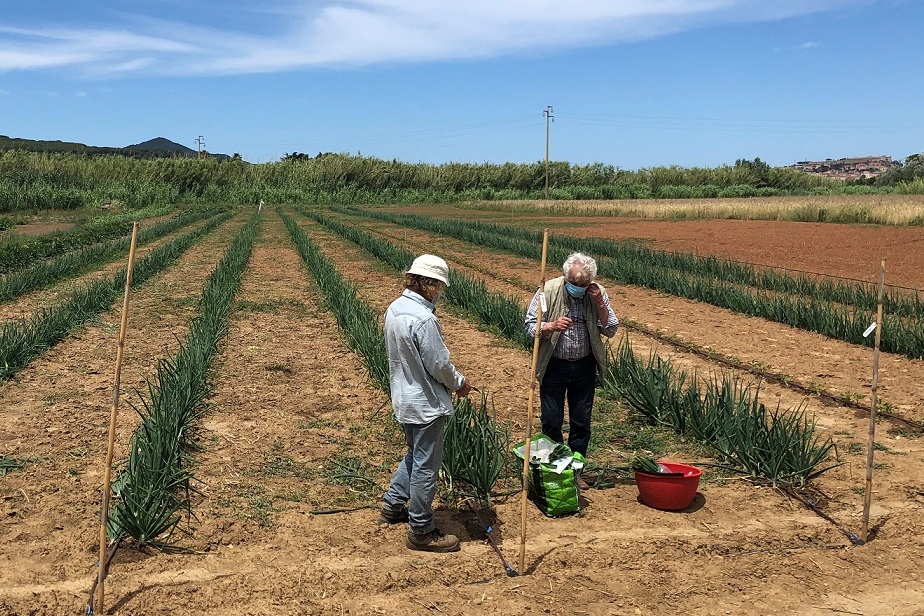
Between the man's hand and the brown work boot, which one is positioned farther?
the man's hand

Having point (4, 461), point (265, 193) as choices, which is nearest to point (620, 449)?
point (4, 461)

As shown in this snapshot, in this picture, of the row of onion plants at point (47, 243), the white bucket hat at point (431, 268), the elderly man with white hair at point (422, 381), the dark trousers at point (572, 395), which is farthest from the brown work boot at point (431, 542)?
the row of onion plants at point (47, 243)

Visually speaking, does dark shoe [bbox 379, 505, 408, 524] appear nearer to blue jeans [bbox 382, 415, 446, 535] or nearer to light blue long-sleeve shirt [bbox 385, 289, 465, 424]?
blue jeans [bbox 382, 415, 446, 535]

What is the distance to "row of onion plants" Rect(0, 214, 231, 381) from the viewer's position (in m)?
7.04

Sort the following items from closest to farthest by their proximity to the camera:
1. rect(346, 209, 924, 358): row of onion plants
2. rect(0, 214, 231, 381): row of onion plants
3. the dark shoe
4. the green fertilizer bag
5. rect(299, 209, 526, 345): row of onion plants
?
1. the dark shoe
2. the green fertilizer bag
3. rect(0, 214, 231, 381): row of onion plants
4. rect(346, 209, 924, 358): row of onion plants
5. rect(299, 209, 526, 345): row of onion plants

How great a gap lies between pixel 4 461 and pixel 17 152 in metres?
44.4

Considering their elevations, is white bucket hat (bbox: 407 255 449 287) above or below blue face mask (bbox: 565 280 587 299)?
above

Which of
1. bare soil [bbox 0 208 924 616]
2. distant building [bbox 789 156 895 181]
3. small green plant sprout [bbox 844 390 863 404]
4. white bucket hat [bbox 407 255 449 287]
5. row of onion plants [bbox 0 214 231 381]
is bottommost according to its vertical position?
bare soil [bbox 0 208 924 616]

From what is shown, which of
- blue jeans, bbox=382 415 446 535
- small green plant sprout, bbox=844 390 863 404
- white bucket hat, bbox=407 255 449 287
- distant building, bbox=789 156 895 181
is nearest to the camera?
white bucket hat, bbox=407 255 449 287

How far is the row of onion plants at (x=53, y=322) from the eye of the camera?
7035 mm

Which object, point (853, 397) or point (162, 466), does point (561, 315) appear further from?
point (853, 397)

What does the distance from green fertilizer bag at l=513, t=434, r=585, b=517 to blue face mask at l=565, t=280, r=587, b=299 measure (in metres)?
→ 0.81

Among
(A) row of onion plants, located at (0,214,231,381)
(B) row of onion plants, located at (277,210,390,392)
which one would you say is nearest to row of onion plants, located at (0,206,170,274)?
(A) row of onion plants, located at (0,214,231,381)

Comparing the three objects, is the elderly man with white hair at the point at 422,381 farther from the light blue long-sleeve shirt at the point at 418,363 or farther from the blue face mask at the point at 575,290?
the blue face mask at the point at 575,290
